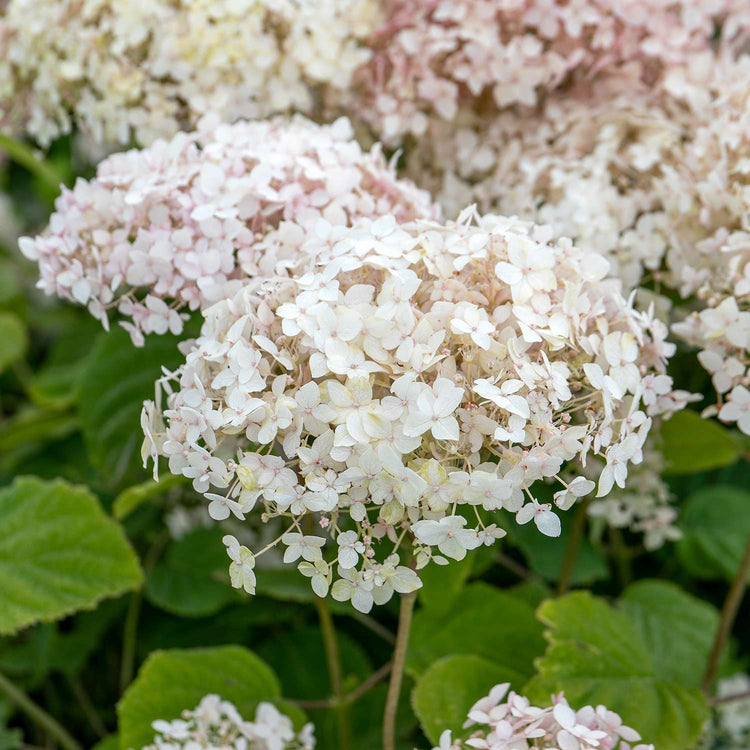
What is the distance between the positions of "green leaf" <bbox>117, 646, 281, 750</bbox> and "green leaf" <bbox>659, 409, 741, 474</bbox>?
1.15 feet

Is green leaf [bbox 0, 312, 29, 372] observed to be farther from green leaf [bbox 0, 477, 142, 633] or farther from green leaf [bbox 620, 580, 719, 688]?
green leaf [bbox 620, 580, 719, 688]

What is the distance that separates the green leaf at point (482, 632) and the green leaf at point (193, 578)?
175 mm

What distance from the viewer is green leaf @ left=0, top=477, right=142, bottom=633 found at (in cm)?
60

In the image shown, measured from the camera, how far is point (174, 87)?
69cm

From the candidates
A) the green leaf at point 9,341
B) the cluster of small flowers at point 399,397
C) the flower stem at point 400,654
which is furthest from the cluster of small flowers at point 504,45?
the green leaf at point 9,341

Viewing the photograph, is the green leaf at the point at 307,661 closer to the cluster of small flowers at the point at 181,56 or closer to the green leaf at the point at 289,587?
the green leaf at the point at 289,587

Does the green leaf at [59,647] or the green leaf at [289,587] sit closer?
the green leaf at [289,587]

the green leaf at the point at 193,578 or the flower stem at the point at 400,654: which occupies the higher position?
the flower stem at the point at 400,654

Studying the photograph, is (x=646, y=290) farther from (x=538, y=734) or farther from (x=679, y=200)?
(x=538, y=734)

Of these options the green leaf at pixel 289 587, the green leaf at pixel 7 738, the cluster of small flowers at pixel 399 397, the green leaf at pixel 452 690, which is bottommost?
the green leaf at pixel 7 738

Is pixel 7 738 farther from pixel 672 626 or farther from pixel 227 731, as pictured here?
pixel 672 626

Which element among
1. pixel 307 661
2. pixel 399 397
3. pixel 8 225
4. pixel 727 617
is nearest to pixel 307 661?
pixel 307 661

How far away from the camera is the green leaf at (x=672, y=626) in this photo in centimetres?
71

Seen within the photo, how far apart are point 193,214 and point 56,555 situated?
0.27m
